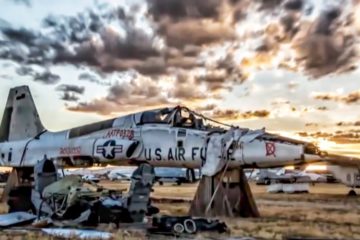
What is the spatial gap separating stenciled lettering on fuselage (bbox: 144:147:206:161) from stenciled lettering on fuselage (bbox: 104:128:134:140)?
2.85 feet

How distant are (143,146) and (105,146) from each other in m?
1.50

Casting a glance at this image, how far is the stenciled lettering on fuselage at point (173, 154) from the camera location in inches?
580

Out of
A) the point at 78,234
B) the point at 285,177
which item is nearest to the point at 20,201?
the point at 78,234

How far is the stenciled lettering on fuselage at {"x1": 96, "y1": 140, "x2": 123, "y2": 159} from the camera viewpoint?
1592 centimetres

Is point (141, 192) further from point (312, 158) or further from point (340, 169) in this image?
point (340, 169)

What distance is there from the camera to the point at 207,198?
15.1 metres

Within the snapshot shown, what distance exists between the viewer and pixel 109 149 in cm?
1612

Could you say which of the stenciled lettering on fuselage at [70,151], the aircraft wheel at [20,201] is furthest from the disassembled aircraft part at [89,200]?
the stenciled lettering on fuselage at [70,151]

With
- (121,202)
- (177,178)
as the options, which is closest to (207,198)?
(121,202)

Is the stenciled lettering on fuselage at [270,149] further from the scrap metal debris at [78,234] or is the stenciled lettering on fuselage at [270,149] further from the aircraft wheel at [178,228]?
the scrap metal debris at [78,234]

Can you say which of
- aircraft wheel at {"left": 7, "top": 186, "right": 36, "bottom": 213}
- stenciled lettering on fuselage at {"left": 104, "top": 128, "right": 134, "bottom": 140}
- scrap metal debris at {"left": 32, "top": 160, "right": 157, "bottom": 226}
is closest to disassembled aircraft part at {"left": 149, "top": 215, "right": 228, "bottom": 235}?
scrap metal debris at {"left": 32, "top": 160, "right": 157, "bottom": 226}

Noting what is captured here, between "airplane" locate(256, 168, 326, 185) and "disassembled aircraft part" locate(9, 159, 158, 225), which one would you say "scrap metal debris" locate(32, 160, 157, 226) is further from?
"airplane" locate(256, 168, 326, 185)

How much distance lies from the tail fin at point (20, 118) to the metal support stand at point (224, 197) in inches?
418

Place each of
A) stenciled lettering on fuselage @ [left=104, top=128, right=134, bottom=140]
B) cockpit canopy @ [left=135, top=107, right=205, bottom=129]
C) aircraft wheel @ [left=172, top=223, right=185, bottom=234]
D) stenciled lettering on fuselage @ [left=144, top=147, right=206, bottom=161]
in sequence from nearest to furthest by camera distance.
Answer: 1. aircraft wheel @ [left=172, top=223, right=185, bottom=234]
2. stenciled lettering on fuselage @ [left=144, top=147, right=206, bottom=161]
3. cockpit canopy @ [left=135, top=107, right=205, bottom=129]
4. stenciled lettering on fuselage @ [left=104, top=128, right=134, bottom=140]
